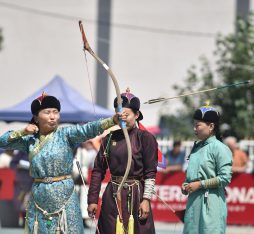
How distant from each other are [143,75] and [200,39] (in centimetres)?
185

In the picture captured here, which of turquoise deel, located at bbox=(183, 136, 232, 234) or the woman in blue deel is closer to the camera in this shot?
the woman in blue deel

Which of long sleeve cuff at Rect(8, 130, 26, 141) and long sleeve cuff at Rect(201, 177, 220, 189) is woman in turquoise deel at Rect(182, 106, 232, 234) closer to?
long sleeve cuff at Rect(201, 177, 220, 189)

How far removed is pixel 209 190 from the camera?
952 cm

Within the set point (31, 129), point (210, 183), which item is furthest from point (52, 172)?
point (210, 183)

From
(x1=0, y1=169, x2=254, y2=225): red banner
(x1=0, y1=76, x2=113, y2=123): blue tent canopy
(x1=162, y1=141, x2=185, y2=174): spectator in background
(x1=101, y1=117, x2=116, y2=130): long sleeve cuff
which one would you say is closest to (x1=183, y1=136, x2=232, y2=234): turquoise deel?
(x1=101, y1=117, x2=116, y2=130): long sleeve cuff

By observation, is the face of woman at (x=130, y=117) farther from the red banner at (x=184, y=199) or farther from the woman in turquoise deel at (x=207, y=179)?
the red banner at (x=184, y=199)

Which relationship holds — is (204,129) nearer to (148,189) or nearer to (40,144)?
(148,189)

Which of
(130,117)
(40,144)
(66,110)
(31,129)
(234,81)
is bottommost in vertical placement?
(40,144)

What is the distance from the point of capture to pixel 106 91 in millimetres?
28141

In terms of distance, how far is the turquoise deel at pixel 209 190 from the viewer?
9445 millimetres

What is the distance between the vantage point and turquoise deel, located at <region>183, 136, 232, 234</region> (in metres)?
9.45

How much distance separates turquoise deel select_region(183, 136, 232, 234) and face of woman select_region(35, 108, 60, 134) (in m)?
1.57

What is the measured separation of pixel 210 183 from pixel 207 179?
0.06 meters

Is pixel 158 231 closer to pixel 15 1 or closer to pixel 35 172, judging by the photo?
pixel 35 172
